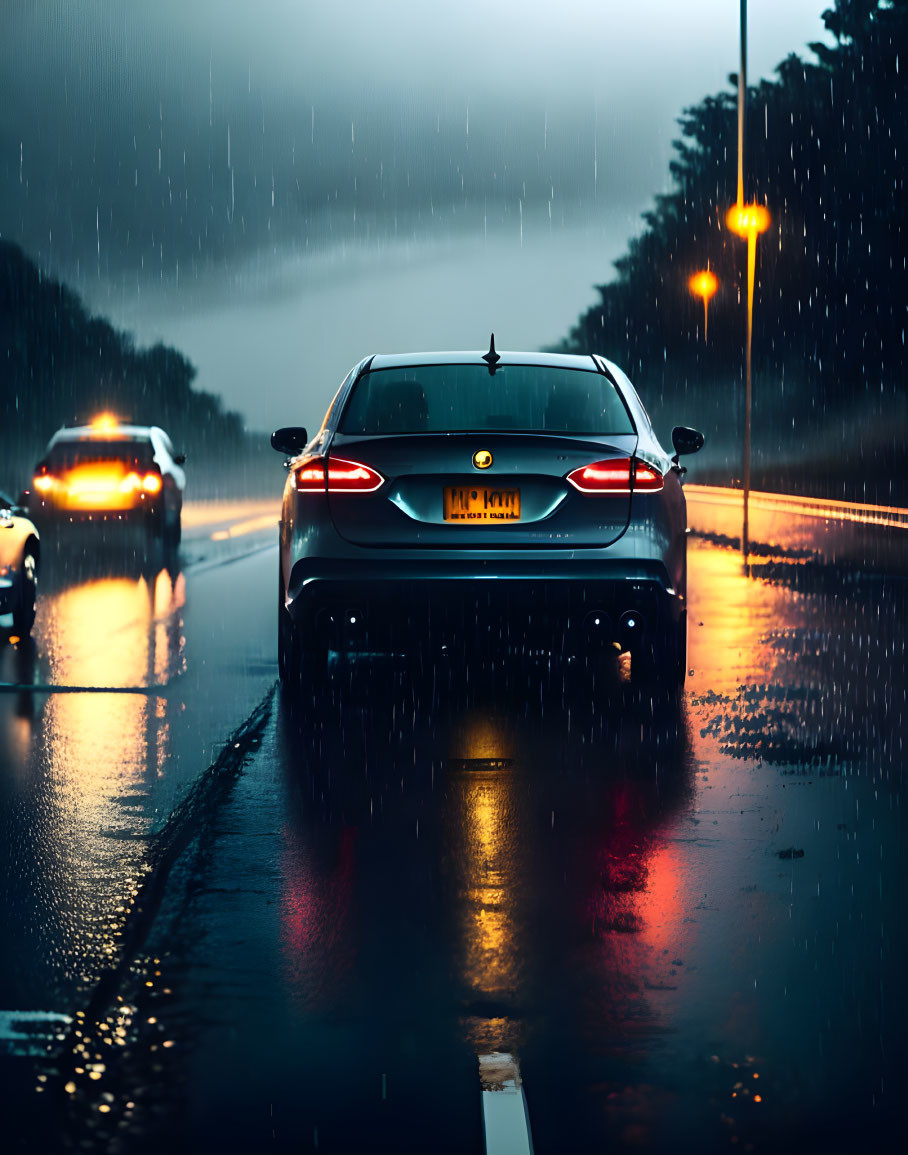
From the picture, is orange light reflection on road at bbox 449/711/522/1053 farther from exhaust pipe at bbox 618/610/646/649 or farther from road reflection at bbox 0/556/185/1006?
road reflection at bbox 0/556/185/1006

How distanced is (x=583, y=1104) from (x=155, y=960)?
1.54m

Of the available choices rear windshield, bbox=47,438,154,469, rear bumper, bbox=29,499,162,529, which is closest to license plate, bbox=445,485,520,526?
rear bumper, bbox=29,499,162,529

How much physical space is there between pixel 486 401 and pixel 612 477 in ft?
3.13

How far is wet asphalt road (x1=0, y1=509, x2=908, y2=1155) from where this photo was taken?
3818 mm

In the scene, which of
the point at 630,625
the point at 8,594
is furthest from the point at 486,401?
the point at 8,594

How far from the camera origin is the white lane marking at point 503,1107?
11.7 feet

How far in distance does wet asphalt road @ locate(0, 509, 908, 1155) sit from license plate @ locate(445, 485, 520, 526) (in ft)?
3.59

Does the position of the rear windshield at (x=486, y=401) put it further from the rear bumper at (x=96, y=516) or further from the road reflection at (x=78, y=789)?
the rear bumper at (x=96, y=516)

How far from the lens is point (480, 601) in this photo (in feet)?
27.7

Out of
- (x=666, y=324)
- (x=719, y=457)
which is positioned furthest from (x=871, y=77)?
(x=719, y=457)

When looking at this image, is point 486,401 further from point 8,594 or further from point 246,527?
point 246,527

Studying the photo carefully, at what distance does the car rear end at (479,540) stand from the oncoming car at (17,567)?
14.3 ft

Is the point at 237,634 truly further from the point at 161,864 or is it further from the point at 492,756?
the point at 161,864

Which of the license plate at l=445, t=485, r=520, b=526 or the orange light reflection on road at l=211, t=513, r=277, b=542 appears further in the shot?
the orange light reflection on road at l=211, t=513, r=277, b=542
